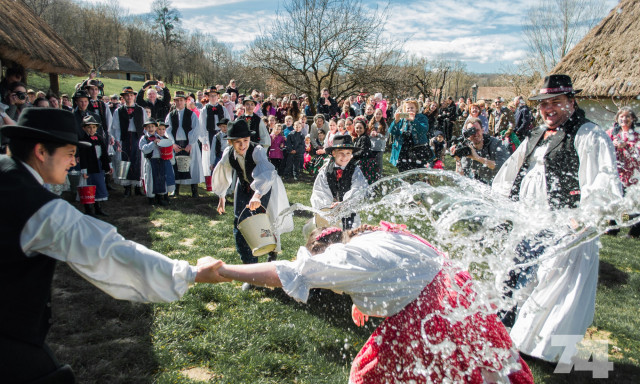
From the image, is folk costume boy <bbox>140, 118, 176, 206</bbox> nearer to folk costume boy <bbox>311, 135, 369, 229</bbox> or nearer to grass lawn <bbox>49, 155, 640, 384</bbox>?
grass lawn <bbox>49, 155, 640, 384</bbox>

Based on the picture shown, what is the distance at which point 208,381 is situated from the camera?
3338 mm

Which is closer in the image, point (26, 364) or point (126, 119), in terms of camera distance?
point (26, 364)

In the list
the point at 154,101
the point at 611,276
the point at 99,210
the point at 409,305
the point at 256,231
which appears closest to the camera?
the point at 409,305

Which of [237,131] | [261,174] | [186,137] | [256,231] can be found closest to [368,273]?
[256,231]

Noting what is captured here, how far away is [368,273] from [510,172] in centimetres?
275

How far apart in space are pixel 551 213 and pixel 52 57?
1282cm

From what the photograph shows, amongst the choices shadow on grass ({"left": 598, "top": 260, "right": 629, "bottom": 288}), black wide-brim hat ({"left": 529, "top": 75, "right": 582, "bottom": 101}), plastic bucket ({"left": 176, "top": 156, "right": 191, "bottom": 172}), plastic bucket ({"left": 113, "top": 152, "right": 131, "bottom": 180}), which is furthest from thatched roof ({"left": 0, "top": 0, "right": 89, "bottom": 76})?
shadow on grass ({"left": 598, "top": 260, "right": 629, "bottom": 288})

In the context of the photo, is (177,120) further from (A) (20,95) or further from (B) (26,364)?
(B) (26,364)

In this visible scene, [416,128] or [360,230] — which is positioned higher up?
[416,128]

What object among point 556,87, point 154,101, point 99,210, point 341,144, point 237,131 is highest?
point 556,87

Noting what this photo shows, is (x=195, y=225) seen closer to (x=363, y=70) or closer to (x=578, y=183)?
(x=578, y=183)

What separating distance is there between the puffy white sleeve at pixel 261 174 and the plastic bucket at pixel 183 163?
4.83m

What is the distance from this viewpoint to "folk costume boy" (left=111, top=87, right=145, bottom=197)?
973cm

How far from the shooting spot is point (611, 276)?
579 centimetres
